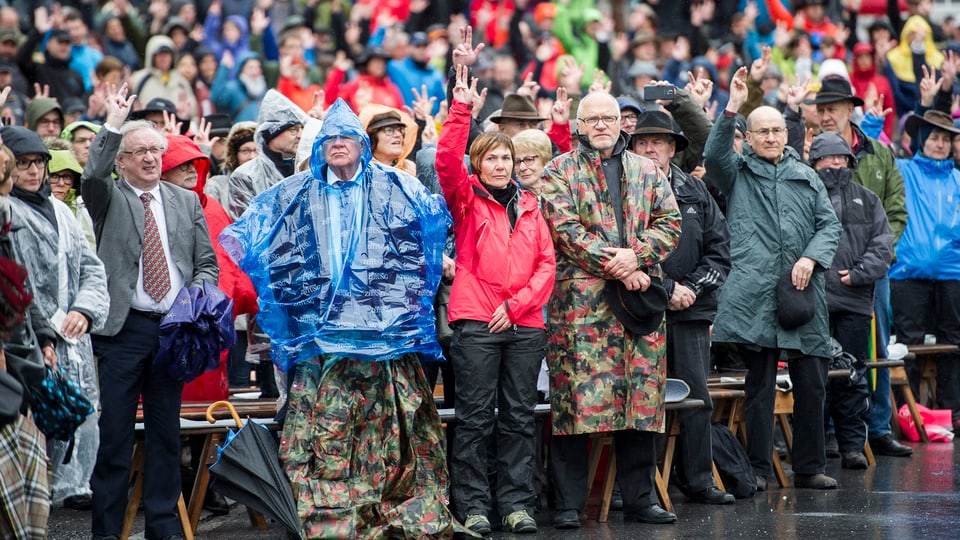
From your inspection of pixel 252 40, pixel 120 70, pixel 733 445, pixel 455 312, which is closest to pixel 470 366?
pixel 455 312

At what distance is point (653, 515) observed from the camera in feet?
27.0

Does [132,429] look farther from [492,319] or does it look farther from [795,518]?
[795,518]

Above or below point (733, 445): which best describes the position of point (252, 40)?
above

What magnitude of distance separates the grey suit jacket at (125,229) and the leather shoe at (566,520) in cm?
235

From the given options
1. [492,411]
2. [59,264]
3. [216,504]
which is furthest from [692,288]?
[59,264]

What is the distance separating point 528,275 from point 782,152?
95.5 inches

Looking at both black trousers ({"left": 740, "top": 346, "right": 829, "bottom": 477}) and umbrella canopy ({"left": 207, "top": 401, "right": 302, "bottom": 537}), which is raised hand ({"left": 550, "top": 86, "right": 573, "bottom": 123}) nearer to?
black trousers ({"left": 740, "top": 346, "right": 829, "bottom": 477})

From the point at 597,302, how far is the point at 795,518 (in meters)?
1.73

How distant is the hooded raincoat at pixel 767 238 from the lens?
9.21 meters

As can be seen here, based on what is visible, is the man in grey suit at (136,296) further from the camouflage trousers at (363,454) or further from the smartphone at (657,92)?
the smartphone at (657,92)

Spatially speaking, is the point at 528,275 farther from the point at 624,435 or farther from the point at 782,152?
the point at 782,152

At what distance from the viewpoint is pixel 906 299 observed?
12297mm

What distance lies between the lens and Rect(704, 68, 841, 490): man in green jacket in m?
9.21

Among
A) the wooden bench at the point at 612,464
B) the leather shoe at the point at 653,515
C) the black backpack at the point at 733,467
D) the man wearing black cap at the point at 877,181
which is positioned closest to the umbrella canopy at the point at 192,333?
the wooden bench at the point at 612,464
